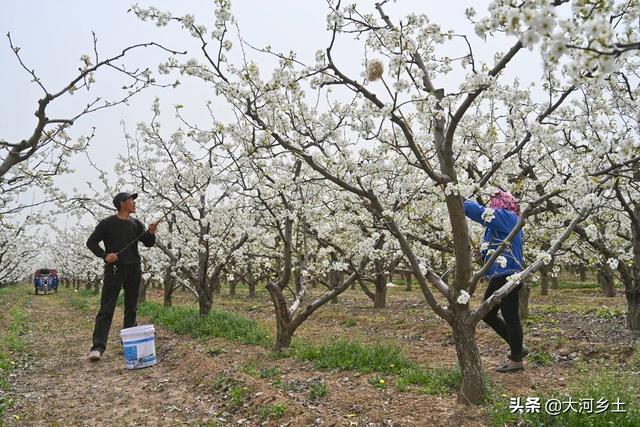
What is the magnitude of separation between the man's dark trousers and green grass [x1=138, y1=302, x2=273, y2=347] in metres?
1.88

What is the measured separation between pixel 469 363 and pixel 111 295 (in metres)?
5.73

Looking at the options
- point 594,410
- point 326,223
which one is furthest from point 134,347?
point 594,410

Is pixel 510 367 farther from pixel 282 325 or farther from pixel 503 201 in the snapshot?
pixel 282 325

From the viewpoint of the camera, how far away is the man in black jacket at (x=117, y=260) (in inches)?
303

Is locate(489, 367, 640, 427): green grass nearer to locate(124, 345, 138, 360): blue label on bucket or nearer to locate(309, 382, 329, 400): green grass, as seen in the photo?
locate(309, 382, 329, 400): green grass

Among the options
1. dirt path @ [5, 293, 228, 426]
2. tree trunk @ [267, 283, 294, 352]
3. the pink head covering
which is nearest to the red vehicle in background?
dirt path @ [5, 293, 228, 426]

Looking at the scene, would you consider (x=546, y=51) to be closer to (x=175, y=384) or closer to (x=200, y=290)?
(x=175, y=384)

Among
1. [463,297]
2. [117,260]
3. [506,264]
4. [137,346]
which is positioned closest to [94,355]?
[137,346]

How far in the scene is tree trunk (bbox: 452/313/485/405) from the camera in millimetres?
4621

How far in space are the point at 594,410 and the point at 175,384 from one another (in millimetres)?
4834

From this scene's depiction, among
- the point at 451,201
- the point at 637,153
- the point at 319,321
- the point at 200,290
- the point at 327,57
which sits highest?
the point at 327,57

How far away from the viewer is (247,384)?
18.3 ft

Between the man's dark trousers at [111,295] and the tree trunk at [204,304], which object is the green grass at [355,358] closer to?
the man's dark trousers at [111,295]

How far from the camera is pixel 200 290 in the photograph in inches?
423
